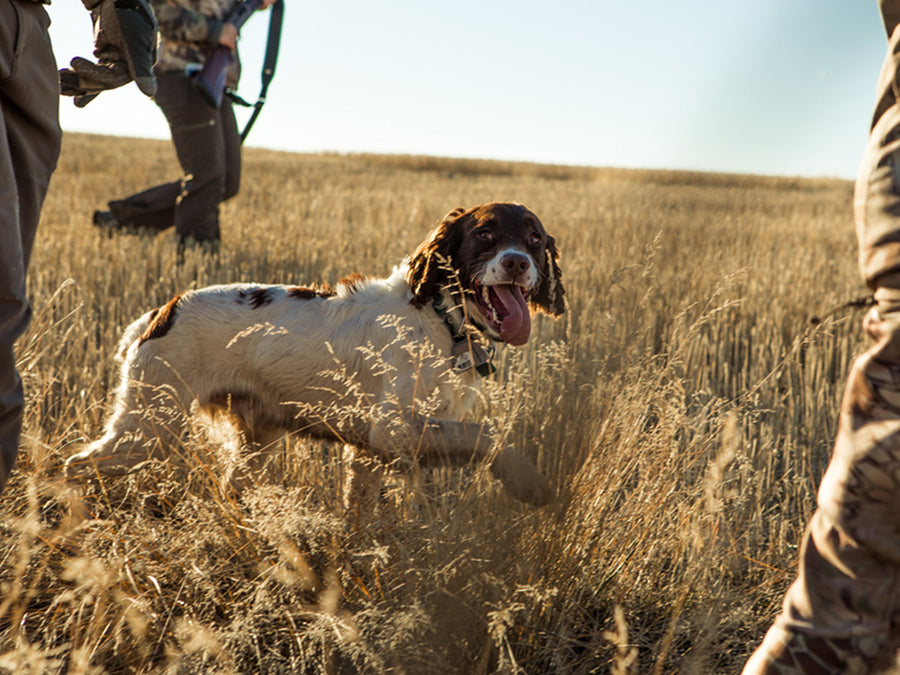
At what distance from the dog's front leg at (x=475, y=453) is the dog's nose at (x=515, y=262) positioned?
1.87 ft

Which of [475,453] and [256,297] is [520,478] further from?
[256,297]

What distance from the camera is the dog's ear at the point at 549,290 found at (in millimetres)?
2799

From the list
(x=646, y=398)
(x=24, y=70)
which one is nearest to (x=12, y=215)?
(x=24, y=70)

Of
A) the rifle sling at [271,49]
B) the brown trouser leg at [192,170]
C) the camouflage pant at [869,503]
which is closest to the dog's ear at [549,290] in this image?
the camouflage pant at [869,503]

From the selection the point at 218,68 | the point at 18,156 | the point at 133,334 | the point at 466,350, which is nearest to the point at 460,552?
the point at 466,350

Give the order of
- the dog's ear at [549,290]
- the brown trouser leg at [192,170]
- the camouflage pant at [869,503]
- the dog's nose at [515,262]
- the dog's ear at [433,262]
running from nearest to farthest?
the camouflage pant at [869,503]
the dog's nose at [515,262]
the dog's ear at [433,262]
the dog's ear at [549,290]
the brown trouser leg at [192,170]

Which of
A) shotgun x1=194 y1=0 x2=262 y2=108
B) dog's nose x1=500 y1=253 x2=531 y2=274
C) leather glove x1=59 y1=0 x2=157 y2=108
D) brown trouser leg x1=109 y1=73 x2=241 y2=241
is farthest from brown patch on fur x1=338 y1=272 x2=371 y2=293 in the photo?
brown trouser leg x1=109 y1=73 x2=241 y2=241

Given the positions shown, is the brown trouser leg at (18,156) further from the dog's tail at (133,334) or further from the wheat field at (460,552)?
the dog's tail at (133,334)

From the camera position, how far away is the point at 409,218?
360 inches

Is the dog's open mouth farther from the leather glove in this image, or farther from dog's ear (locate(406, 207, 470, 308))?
the leather glove

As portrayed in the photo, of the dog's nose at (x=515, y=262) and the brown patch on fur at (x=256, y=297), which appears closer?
the dog's nose at (x=515, y=262)

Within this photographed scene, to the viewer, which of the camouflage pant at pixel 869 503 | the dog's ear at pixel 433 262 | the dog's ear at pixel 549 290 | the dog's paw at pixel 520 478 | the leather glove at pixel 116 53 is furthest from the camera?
the dog's ear at pixel 549 290

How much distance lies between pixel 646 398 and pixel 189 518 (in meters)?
1.31

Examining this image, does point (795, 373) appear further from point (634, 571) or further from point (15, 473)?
point (15, 473)
